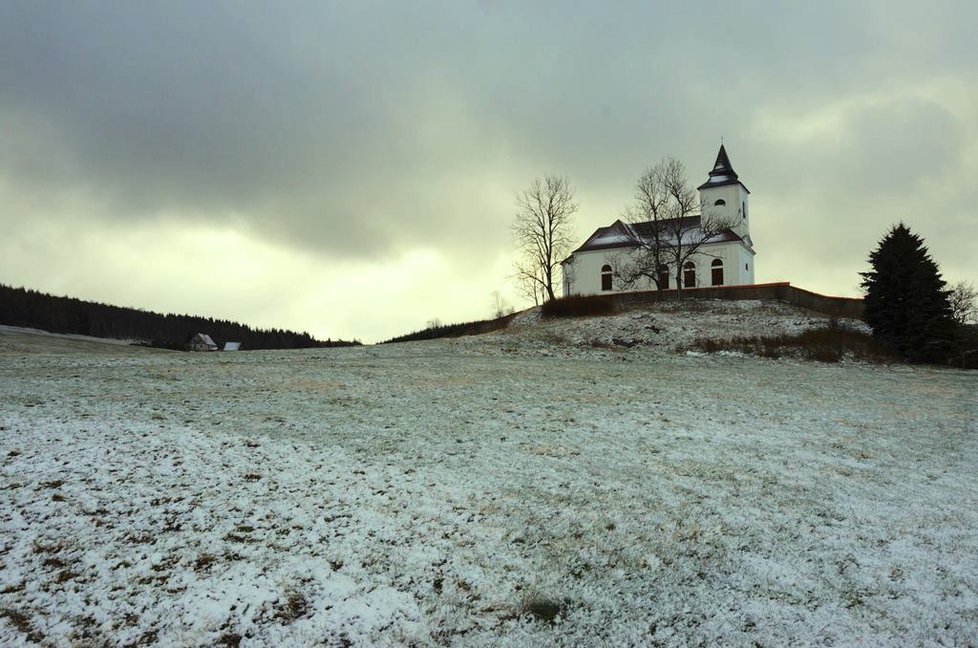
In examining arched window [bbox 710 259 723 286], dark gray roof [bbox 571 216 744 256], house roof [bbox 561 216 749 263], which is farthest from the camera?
arched window [bbox 710 259 723 286]

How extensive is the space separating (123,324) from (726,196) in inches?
4619

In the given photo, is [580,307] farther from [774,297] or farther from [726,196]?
[726,196]

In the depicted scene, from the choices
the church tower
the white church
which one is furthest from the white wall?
the church tower

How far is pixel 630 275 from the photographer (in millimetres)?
57125

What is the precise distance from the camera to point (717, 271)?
205 ft

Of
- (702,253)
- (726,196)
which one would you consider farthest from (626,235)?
(726,196)

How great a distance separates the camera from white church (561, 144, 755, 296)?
6131 cm

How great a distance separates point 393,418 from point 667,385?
1009 centimetres

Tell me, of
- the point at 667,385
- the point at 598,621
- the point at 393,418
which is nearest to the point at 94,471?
the point at 393,418

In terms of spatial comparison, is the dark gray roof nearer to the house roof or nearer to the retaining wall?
the house roof

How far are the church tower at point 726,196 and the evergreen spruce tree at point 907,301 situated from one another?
3364 centimetres

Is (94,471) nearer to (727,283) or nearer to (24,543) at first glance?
(24,543)

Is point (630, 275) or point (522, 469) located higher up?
point (630, 275)

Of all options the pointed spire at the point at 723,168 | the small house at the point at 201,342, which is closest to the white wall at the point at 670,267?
the pointed spire at the point at 723,168
